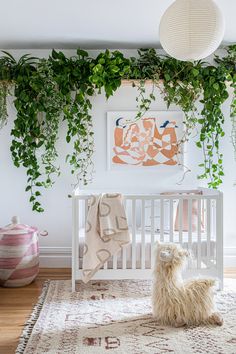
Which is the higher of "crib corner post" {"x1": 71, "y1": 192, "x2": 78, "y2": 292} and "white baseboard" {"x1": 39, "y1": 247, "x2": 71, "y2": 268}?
"crib corner post" {"x1": 71, "y1": 192, "x2": 78, "y2": 292}

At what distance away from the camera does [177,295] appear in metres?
2.72

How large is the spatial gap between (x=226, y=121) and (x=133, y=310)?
213 centimetres

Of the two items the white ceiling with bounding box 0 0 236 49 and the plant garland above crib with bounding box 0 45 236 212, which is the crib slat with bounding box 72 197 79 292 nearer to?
the plant garland above crib with bounding box 0 45 236 212

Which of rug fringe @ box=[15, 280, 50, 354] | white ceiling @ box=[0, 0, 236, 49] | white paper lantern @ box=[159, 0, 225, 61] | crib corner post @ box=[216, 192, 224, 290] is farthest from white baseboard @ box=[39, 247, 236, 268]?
white paper lantern @ box=[159, 0, 225, 61]

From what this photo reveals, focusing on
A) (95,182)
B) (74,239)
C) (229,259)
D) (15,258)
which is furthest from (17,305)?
(229,259)

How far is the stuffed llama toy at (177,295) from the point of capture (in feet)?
8.79

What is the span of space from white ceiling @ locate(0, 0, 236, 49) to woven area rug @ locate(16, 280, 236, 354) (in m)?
2.12

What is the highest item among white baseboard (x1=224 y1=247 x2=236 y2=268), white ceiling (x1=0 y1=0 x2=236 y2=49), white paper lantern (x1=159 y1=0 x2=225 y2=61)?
white ceiling (x1=0 y1=0 x2=236 y2=49)

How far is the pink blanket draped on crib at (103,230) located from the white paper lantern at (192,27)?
59.1 inches

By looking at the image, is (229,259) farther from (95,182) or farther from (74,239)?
(74,239)

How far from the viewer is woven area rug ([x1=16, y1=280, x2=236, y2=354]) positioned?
237 cm

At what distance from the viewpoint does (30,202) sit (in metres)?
4.23

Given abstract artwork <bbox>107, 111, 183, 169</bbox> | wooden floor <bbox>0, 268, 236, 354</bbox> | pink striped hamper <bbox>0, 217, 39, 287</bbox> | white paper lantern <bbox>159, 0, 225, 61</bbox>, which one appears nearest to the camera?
white paper lantern <bbox>159, 0, 225, 61</bbox>

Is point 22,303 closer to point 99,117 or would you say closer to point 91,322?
point 91,322
